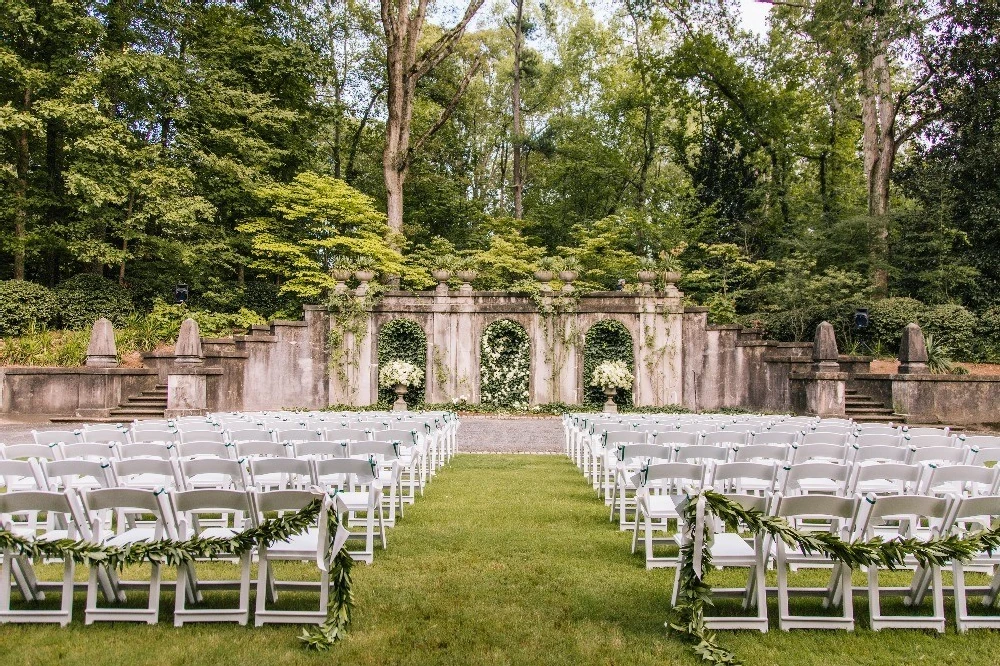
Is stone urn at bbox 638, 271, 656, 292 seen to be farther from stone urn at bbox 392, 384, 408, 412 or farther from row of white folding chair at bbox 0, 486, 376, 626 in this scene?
row of white folding chair at bbox 0, 486, 376, 626

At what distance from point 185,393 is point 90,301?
8.61 meters

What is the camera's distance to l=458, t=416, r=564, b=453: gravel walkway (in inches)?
607

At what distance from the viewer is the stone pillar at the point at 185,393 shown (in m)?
18.9

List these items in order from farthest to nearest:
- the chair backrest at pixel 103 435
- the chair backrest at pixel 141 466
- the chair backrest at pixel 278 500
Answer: the chair backrest at pixel 103 435, the chair backrest at pixel 141 466, the chair backrest at pixel 278 500

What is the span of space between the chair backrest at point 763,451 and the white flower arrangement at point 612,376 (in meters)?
15.4

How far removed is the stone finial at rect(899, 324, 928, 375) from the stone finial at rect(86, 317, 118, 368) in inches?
797

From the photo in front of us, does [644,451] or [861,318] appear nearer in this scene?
[644,451]

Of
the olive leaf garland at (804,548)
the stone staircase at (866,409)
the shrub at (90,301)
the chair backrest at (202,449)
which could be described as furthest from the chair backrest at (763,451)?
the shrub at (90,301)

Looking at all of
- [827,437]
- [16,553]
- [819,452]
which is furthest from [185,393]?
[819,452]

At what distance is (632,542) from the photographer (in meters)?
6.99

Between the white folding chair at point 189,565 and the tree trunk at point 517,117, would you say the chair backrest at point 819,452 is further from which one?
the tree trunk at point 517,117

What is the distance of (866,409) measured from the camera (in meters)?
20.1

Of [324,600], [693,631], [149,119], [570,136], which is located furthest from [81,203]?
[693,631]

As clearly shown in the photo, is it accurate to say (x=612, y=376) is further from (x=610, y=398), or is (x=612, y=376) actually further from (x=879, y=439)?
(x=879, y=439)
